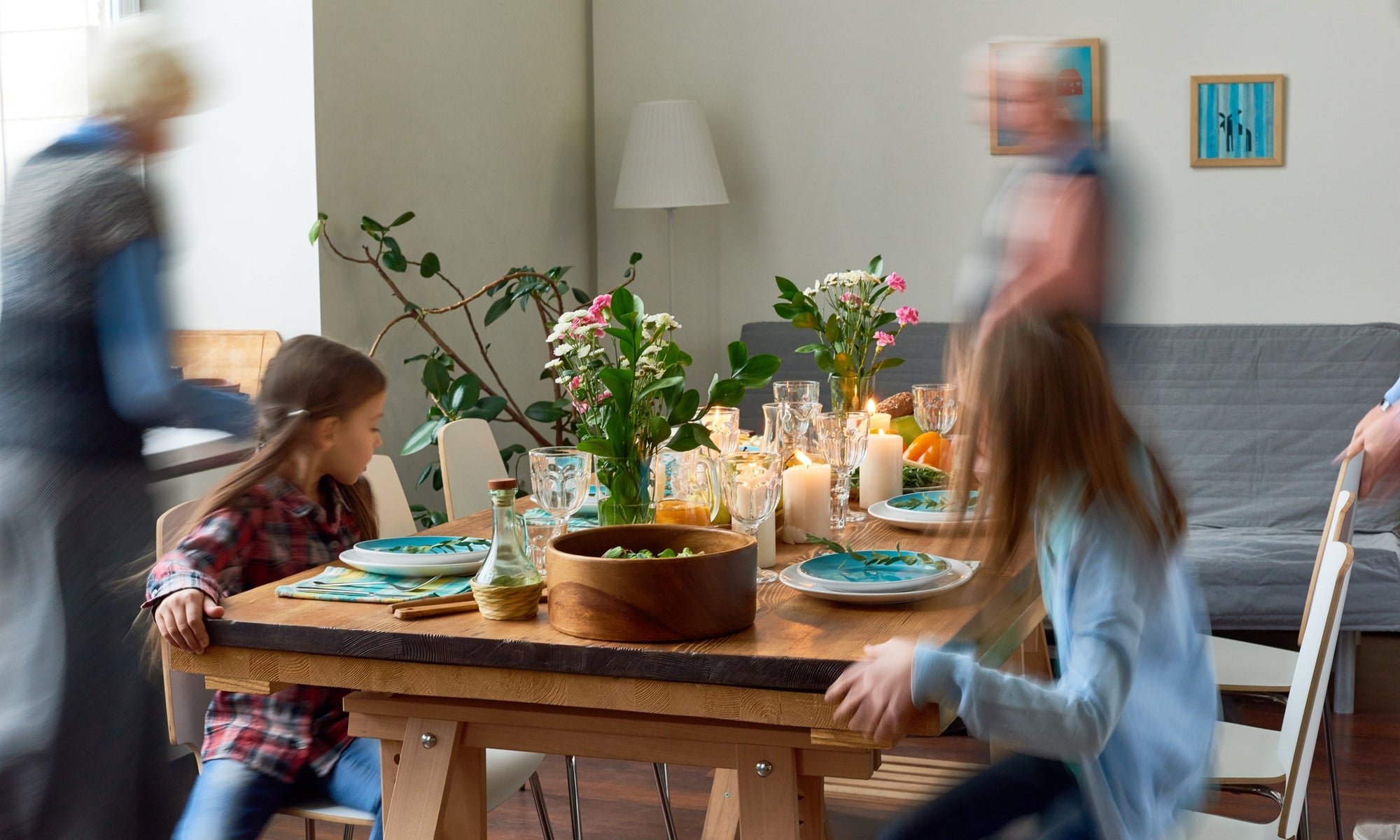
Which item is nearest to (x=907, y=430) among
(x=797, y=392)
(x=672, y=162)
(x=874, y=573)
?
(x=797, y=392)

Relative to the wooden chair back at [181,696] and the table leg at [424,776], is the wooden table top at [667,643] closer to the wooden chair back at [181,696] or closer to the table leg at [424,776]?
the table leg at [424,776]

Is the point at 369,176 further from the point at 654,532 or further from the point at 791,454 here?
the point at 654,532

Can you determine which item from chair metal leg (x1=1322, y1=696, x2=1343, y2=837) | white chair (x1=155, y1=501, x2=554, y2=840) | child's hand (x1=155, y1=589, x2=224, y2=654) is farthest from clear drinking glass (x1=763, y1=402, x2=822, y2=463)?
chair metal leg (x1=1322, y1=696, x2=1343, y2=837)

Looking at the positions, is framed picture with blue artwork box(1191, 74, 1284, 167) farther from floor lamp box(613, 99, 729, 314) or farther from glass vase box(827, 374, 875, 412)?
glass vase box(827, 374, 875, 412)

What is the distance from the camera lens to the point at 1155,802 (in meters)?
1.43

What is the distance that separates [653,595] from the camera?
56.8 inches

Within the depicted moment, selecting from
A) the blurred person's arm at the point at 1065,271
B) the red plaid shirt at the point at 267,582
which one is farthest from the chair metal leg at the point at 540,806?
the blurred person's arm at the point at 1065,271

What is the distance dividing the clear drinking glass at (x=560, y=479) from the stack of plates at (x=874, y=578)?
0.31 meters

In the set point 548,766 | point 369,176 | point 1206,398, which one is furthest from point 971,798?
point 1206,398

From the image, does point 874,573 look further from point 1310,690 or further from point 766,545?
point 1310,690

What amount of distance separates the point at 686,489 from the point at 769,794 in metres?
0.57

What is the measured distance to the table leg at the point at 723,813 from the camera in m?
2.33

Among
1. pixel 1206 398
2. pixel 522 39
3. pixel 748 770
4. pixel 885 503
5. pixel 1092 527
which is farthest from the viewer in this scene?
pixel 522 39

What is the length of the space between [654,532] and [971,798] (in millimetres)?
499
